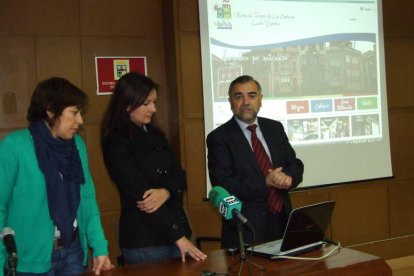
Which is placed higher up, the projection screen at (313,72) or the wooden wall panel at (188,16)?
the wooden wall panel at (188,16)

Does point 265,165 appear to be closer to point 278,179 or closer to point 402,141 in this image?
point 278,179

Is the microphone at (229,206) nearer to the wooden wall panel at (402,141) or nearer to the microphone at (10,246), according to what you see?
the microphone at (10,246)

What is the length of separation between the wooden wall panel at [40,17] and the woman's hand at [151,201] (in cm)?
207

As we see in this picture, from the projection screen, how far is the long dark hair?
1.64m

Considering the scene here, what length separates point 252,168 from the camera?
2711 mm

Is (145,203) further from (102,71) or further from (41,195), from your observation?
(102,71)

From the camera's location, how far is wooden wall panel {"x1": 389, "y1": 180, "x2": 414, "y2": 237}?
481 centimetres

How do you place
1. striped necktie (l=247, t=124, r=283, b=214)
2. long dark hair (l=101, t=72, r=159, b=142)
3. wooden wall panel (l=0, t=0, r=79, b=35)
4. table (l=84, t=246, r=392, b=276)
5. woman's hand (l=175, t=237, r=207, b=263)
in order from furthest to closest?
wooden wall panel (l=0, t=0, r=79, b=35)
striped necktie (l=247, t=124, r=283, b=214)
long dark hair (l=101, t=72, r=159, b=142)
woman's hand (l=175, t=237, r=207, b=263)
table (l=84, t=246, r=392, b=276)

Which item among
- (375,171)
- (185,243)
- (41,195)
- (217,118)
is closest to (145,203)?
(185,243)

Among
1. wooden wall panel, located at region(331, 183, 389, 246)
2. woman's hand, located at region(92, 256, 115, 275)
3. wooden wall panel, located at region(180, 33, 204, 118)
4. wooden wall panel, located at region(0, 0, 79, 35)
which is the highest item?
wooden wall panel, located at region(0, 0, 79, 35)

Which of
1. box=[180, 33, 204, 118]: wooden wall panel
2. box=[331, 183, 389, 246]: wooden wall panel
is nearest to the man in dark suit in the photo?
box=[180, 33, 204, 118]: wooden wall panel

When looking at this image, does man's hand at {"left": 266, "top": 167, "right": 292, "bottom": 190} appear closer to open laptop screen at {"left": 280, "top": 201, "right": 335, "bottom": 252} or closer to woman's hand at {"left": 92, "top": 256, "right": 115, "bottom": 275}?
open laptop screen at {"left": 280, "top": 201, "right": 335, "bottom": 252}

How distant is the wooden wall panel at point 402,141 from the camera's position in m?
4.79

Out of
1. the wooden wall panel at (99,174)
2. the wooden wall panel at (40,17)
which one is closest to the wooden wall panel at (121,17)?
the wooden wall panel at (40,17)
